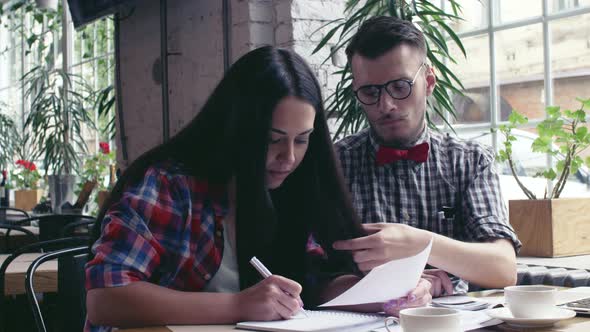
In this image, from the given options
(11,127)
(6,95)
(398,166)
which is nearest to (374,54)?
(398,166)

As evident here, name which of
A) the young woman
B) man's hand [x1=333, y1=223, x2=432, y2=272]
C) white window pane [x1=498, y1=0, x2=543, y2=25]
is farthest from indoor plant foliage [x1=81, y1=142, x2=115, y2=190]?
man's hand [x1=333, y1=223, x2=432, y2=272]

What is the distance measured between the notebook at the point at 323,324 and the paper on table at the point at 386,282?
3 cm

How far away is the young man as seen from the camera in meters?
2.12

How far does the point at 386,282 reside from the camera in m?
1.44

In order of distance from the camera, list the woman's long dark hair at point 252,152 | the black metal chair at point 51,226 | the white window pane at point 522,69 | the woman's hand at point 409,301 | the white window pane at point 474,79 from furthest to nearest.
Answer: the black metal chair at point 51,226, the white window pane at point 474,79, the white window pane at point 522,69, the woman's long dark hair at point 252,152, the woman's hand at point 409,301

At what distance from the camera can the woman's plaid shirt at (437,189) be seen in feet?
7.21

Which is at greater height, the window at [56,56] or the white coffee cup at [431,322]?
the window at [56,56]

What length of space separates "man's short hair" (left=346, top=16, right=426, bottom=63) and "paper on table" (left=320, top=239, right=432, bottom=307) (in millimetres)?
801

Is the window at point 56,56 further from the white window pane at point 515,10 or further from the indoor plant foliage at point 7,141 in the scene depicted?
the white window pane at point 515,10

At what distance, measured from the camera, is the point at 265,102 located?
167cm

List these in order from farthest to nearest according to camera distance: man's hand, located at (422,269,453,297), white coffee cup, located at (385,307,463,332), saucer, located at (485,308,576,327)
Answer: man's hand, located at (422,269,453,297) → saucer, located at (485,308,576,327) → white coffee cup, located at (385,307,463,332)

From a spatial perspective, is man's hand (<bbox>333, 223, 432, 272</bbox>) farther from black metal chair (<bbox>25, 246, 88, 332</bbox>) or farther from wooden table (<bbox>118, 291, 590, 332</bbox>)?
black metal chair (<bbox>25, 246, 88, 332</bbox>)

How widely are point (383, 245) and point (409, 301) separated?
13 cm

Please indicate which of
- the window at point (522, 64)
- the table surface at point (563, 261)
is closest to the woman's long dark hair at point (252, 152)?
the table surface at point (563, 261)
